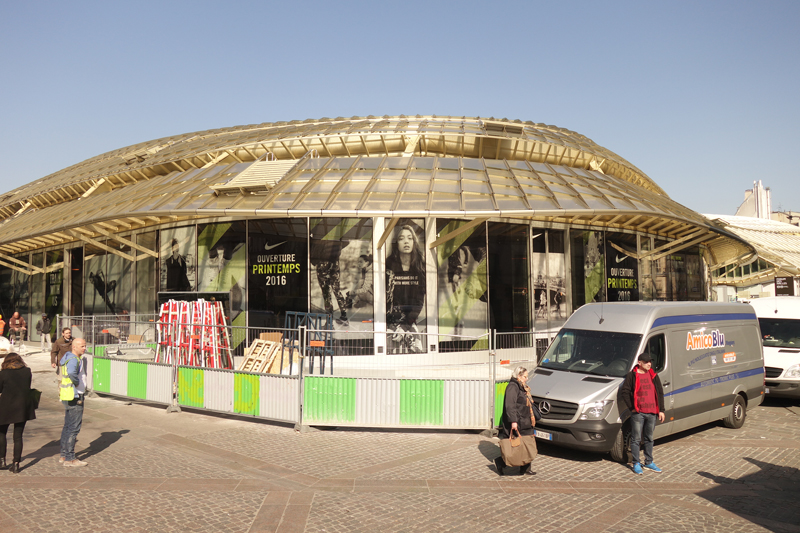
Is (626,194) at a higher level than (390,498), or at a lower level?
higher

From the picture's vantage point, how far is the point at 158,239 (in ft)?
72.8

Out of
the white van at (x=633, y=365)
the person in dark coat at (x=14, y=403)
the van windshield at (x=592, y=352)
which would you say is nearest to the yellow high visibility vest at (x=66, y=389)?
the person in dark coat at (x=14, y=403)

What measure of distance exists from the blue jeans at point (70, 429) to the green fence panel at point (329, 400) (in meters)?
3.98

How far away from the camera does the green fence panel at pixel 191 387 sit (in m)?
12.5

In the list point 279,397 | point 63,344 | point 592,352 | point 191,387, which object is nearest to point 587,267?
point 592,352

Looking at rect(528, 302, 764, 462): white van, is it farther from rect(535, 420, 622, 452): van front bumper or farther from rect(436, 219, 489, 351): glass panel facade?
rect(436, 219, 489, 351): glass panel facade

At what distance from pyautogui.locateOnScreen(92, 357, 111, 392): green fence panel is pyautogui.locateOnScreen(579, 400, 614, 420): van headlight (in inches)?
468

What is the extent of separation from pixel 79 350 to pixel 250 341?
7.19 m

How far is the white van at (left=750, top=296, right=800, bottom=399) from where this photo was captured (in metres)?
14.1

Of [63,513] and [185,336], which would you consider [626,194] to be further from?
[63,513]

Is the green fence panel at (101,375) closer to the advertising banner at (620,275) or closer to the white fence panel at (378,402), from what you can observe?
the white fence panel at (378,402)

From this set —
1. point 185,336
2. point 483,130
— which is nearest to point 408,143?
point 483,130

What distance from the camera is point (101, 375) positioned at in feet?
48.5

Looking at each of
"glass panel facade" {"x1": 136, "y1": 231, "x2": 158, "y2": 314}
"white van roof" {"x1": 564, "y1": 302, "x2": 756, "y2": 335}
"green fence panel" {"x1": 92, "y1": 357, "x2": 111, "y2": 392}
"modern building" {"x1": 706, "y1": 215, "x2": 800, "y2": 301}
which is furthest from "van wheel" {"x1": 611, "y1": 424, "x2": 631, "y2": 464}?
Result: "modern building" {"x1": 706, "y1": 215, "x2": 800, "y2": 301}
